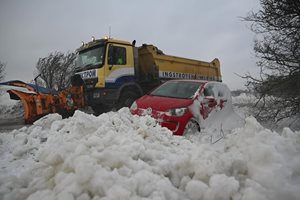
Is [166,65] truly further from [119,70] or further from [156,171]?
[156,171]

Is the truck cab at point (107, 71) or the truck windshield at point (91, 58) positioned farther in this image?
the truck windshield at point (91, 58)

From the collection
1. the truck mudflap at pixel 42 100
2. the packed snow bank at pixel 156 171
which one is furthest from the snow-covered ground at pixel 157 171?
the truck mudflap at pixel 42 100

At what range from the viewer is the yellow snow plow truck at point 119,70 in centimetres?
909

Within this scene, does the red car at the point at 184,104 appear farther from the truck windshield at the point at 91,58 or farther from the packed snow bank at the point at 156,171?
the truck windshield at the point at 91,58

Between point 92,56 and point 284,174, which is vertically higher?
point 92,56

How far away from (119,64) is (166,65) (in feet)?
7.80

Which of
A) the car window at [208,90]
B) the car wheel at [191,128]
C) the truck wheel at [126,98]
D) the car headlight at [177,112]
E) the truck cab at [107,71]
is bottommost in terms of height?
the car wheel at [191,128]

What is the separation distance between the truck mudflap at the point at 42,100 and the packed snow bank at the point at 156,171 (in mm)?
5704

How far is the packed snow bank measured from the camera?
6.51ft

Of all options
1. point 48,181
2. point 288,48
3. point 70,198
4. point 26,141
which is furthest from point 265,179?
point 288,48

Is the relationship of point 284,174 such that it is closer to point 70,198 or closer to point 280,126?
point 70,198

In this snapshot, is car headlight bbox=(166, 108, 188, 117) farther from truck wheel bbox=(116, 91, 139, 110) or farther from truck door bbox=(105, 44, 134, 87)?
truck wheel bbox=(116, 91, 139, 110)

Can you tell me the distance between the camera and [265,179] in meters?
2.12

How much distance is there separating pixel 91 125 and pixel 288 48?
6213 mm
